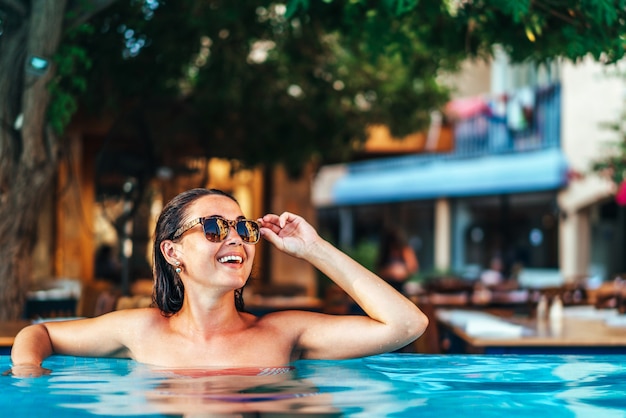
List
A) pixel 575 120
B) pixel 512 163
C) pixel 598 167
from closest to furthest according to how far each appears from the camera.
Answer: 1. pixel 598 167
2. pixel 575 120
3. pixel 512 163

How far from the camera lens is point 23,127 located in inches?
245

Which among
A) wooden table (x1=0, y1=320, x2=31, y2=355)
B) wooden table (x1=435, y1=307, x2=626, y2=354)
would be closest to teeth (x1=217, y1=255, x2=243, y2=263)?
wooden table (x1=0, y1=320, x2=31, y2=355)

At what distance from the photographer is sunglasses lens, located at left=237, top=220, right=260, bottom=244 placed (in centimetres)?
364

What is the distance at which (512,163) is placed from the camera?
25703 mm

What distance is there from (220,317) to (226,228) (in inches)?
15.4

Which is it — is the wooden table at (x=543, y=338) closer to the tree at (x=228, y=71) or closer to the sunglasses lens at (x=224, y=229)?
the tree at (x=228, y=71)

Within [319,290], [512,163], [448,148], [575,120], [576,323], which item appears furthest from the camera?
[512,163]

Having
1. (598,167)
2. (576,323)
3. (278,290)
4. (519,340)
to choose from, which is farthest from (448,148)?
(519,340)

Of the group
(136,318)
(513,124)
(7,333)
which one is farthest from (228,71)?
(513,124)

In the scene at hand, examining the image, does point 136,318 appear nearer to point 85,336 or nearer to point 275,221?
point 85,336

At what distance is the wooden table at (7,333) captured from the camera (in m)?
5.20

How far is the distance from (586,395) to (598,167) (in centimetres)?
1018

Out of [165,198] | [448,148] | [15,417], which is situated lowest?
[15,417]

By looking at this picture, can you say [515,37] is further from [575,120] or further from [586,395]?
[575,120]
